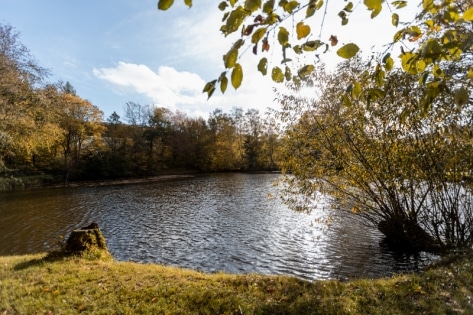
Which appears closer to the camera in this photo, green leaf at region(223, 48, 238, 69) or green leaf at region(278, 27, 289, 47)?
green leaf at region(223, 48, 238, 69)

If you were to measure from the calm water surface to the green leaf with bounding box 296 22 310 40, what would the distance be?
9498 mm

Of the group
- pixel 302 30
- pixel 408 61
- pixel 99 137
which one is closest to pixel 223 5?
pixel 302 30

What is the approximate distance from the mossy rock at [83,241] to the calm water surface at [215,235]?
9.91ft

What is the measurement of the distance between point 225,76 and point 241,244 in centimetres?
1266

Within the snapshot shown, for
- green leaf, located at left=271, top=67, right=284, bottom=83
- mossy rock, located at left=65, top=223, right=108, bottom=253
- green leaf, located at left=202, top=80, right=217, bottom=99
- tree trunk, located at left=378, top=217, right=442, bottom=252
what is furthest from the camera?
tree trunk, located at left=378, top=217, right=442, bottom=252

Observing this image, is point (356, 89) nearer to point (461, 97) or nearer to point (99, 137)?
point (461, 97)

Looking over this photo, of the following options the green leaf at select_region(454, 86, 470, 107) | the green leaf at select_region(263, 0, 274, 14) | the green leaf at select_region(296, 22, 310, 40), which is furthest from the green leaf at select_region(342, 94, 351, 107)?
the green leaf at select_region(263, 0, 274, 14)

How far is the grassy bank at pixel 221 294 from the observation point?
5031mm

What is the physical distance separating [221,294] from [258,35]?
17.1ft

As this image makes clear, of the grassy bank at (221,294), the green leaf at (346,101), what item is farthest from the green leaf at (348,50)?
the grassy bank at (221,294)

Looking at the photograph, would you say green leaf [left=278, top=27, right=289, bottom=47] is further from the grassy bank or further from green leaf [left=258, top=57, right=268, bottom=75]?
the grassy bank

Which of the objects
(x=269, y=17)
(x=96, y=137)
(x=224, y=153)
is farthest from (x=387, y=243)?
(x=224, y=153)

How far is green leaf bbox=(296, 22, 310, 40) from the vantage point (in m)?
1.64

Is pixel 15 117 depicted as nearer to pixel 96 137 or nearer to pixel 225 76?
pixel 225 76
